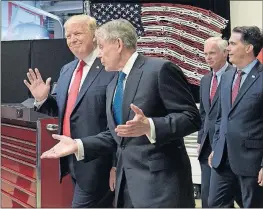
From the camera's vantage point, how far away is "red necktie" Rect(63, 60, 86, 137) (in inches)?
86.2

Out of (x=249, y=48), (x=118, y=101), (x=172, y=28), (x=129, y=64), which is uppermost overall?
(x=172, y=28)

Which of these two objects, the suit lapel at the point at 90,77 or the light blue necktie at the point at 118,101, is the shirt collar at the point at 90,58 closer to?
the suit lapel at the point at 90,77

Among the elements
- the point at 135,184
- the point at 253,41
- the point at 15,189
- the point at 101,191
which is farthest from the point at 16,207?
the point at 253,41

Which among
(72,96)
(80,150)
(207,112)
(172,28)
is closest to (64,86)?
(72,96)

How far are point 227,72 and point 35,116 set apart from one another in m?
1.17

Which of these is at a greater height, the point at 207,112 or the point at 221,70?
the point at 221,70

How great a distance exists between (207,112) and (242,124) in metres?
0.37

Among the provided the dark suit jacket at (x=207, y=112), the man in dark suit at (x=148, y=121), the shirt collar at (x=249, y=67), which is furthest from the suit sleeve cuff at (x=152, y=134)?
the dark suit jacket at (x=207, y=112)

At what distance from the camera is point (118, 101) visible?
177cm

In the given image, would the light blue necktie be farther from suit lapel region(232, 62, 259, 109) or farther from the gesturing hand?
suit lapel region(232, 62, 259, 109)

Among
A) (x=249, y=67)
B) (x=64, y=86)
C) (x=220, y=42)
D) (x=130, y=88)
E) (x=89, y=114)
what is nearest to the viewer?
(x=130, y=88)

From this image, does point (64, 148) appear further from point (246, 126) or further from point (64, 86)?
point (246, 126)

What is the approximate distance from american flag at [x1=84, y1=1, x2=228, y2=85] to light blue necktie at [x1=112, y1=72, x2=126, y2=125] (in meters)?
1.10

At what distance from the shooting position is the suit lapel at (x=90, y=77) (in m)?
2.12
